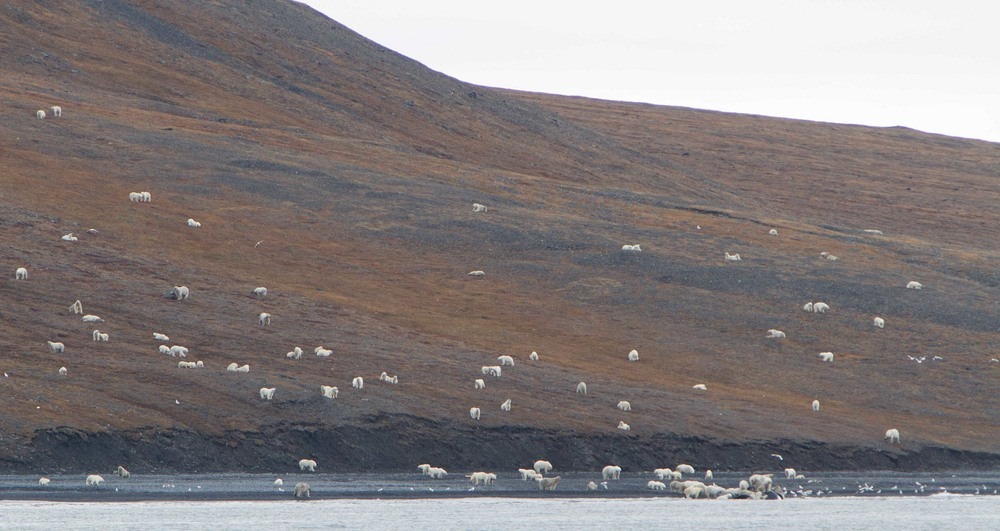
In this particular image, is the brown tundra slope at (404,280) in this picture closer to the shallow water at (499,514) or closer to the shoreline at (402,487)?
the shoreline at (402,487)

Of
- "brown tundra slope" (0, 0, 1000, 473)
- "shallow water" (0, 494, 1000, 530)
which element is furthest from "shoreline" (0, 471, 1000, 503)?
"brown tundra slope" (0, 0, 1000, 473)

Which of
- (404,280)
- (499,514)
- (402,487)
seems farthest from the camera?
(404,280)

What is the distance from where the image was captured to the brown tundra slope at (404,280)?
47281 mm

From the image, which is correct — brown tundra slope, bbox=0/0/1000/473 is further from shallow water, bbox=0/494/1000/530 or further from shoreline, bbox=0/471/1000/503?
shallow water, bbox=0/494/1000/530

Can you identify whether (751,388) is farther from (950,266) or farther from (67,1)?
(67,1)

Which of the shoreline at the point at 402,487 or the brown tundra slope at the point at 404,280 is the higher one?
the brown tundra slope at the point at 404,280

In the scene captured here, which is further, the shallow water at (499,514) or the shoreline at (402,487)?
the shoreline at (402,487)

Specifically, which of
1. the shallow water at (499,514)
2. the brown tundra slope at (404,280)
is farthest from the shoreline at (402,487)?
the brown tundra slope at (404,280)

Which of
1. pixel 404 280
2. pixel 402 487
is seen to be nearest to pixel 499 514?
pixel 402 487

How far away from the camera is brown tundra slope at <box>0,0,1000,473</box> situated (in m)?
47.3

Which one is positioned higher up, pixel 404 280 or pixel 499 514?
pixel 404 280

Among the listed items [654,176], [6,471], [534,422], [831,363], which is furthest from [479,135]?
[6,471]

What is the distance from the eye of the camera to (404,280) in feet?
232

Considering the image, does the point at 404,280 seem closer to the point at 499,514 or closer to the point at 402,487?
the point at 402,487
